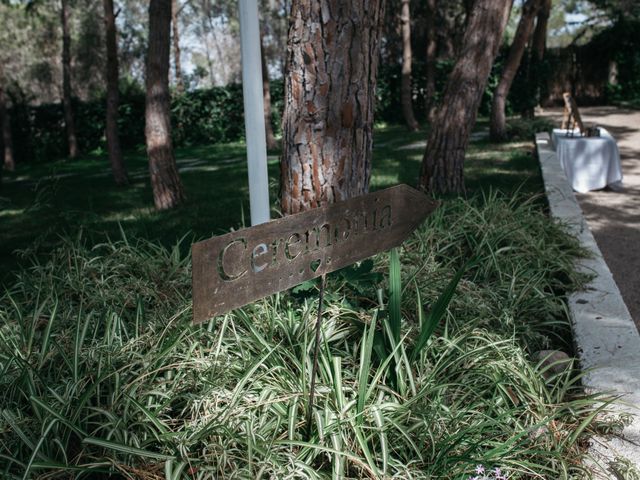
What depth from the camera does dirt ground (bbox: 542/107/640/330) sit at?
14.0 ft

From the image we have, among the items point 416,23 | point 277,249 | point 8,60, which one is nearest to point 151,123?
point 277,249

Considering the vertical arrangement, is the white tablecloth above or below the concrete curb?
above

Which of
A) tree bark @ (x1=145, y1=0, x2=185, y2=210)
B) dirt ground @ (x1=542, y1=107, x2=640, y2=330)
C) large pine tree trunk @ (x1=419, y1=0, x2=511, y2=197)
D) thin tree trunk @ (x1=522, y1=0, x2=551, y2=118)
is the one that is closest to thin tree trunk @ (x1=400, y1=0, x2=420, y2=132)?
thin tree trunk @ (x1=522, y1=0, x2=551, y2=118)

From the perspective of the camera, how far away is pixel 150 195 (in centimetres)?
806

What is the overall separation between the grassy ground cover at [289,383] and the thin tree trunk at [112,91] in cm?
567

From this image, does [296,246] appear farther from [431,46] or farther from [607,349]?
[431,46]

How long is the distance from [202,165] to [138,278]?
870 cm

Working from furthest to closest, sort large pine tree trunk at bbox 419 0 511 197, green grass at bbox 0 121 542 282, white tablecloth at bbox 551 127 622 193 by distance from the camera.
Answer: white tablecloth at bbox 551 127 622 193, large pine tree trunk at bbox 419 0 511 197, green grass at bbox 0 121 542 282

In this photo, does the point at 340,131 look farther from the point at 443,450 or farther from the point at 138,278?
the point at 443,450

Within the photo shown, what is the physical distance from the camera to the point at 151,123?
6727 mm

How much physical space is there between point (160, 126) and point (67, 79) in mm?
9426

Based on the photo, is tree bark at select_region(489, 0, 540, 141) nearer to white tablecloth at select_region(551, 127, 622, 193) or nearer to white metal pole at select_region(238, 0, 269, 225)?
white tablecloth at select_region(551, 127, 622, 193)

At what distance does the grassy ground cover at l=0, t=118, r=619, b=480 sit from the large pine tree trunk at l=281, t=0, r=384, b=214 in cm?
59

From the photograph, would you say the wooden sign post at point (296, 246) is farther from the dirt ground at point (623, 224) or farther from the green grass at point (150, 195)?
the dirt ground at point (623, 224)
